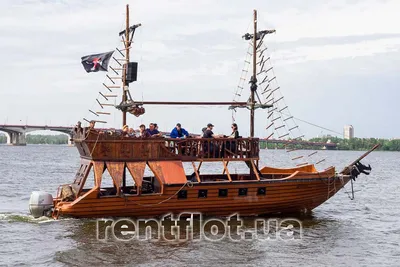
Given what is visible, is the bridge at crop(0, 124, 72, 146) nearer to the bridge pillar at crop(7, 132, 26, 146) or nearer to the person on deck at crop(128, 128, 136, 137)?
the bridge pillar at crop(7, 132, 26, 146)

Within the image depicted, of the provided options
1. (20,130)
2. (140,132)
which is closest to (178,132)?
(140,132)

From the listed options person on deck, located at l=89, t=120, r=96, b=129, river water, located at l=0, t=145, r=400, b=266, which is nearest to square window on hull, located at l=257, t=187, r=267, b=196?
river water, located at l=0, t=145, r=400, b=266

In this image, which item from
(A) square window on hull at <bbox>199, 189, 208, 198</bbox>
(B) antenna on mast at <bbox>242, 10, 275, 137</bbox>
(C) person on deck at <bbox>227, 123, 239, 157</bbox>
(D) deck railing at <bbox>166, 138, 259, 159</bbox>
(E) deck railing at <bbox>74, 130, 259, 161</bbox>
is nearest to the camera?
(E) deck railing at <bbox>74, 130, 259, 161</bbox>

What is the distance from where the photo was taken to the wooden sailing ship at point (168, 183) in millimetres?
20656

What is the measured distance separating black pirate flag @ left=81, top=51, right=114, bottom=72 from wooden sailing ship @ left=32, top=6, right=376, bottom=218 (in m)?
0.77

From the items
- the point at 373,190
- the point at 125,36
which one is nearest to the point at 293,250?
the point at 125,36

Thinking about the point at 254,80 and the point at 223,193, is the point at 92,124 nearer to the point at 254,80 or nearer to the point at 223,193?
the point at 223,193

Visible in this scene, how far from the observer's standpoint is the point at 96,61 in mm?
22125

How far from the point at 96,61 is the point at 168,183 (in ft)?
17.5

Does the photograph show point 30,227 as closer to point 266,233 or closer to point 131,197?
point 131,197

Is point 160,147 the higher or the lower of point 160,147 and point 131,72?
A: the lower

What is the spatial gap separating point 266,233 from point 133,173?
5086 millimetres

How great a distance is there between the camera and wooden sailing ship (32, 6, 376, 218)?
813 inches

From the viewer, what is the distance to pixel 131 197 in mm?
20766
